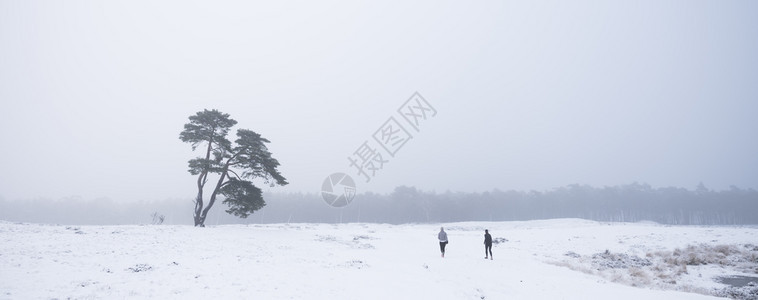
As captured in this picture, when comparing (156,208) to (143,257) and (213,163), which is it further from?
(143,257)

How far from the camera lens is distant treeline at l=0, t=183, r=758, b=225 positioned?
116 m

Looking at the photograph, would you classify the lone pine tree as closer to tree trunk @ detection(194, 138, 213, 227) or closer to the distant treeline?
tree trunk @ detection(194, 138, 213, 227)

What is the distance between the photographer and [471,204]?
13038 centimetres

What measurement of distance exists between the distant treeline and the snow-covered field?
100 meters

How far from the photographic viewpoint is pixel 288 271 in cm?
1443

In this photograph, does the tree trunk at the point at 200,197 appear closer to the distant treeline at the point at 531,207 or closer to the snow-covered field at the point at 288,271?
the snow-covered field at the point at 288,271

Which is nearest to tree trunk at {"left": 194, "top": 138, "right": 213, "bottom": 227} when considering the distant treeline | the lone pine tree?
the lone pine tree

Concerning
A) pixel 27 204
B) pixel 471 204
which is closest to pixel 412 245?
pixel 471 204

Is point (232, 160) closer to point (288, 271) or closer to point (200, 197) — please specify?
point (200, 197)

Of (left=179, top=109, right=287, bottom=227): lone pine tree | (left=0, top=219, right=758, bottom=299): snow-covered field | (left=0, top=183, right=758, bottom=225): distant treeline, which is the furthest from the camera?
(left=0, top=183, right=758, bottom=225): distant treeline

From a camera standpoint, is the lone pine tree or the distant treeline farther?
the distant treeline

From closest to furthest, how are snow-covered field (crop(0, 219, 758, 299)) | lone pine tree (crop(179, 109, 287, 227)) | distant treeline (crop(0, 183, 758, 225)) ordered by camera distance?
snow-covered field (crop(0, 219, 758, 299)) → lone pine tree (crop(179, 109, 287, 227)) → distant treeline (crop(0, 183, 758, 225))

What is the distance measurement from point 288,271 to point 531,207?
449 ft

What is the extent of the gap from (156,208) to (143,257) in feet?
662
